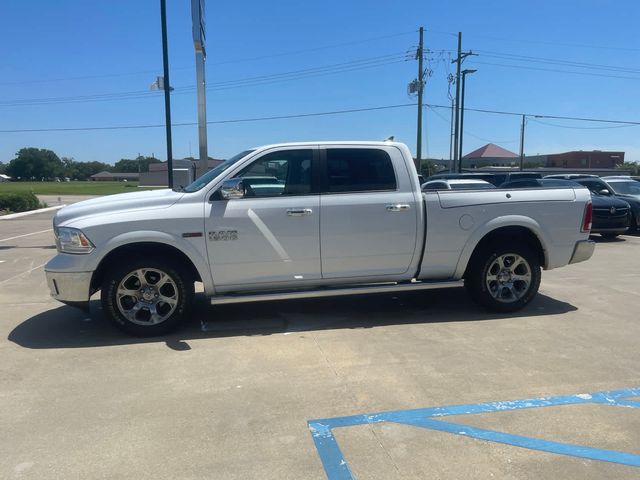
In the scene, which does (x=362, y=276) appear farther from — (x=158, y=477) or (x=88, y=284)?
(x=158, y=477)

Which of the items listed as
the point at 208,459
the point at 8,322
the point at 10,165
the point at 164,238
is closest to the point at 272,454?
the point at 208,459

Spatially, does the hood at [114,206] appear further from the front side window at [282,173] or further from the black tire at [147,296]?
the front side window at [282,173]

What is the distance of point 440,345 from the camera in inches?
194

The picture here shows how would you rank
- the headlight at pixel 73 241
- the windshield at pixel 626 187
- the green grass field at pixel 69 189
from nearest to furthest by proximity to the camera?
the headlight at pixel 73 241, the windshield at pixel 626 187, the green grass field at pixel 69 189

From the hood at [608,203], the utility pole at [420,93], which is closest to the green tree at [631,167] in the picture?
the utility pole at [420,93]

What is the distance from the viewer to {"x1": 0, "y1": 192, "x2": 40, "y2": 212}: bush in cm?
2345

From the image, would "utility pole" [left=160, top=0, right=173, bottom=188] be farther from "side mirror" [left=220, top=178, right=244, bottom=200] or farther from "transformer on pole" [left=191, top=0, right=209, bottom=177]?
"side mirror" [left=220, top=178, right=244, bottom=200]

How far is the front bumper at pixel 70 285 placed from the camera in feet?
16.1

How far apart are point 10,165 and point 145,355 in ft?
584

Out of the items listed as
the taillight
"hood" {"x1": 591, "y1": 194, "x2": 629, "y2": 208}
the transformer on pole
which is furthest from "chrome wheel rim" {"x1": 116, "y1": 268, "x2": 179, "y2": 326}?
"hood" {"x1": 591, "y1": 194, "x2": 629, "y2": 208}

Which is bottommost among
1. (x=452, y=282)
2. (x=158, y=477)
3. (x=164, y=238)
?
(x=158, y=477)

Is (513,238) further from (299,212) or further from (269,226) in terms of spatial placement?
(269,226)

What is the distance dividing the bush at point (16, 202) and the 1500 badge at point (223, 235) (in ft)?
75.1

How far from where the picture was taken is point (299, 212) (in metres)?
5.25
